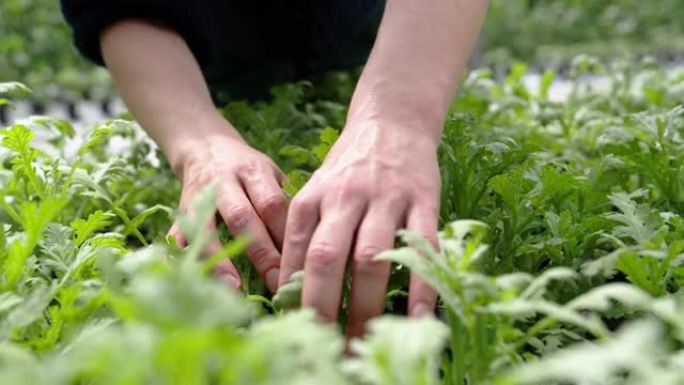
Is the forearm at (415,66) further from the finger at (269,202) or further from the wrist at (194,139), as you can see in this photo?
the wrist at (194,139)

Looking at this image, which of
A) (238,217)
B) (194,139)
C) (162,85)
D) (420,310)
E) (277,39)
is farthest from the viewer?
(277,39)

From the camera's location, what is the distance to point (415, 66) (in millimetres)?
1126

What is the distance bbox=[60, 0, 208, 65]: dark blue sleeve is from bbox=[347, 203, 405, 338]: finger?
83 centimetres

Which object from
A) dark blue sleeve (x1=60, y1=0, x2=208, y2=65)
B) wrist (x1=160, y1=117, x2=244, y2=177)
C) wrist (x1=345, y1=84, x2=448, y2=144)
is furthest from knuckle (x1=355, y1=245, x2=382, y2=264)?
dark blue sleeve (x1=60, y1=0, x2=208, y2=65)

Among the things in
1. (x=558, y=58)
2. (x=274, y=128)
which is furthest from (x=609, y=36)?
(x=274, y=128)

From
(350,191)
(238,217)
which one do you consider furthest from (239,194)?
(350,191)

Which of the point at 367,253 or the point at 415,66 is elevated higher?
the point at 415,66

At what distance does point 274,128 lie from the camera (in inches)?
72.3

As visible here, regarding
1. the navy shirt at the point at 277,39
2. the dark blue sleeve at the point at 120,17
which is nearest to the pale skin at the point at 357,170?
the dark blue sleeve at the point at 120,17

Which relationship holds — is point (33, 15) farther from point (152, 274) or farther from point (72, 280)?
point (152, 274)

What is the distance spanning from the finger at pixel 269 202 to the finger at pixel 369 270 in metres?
0.22

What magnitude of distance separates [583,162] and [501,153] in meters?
0.37

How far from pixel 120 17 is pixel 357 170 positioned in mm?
802

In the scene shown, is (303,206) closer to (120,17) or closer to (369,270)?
(369,270)
